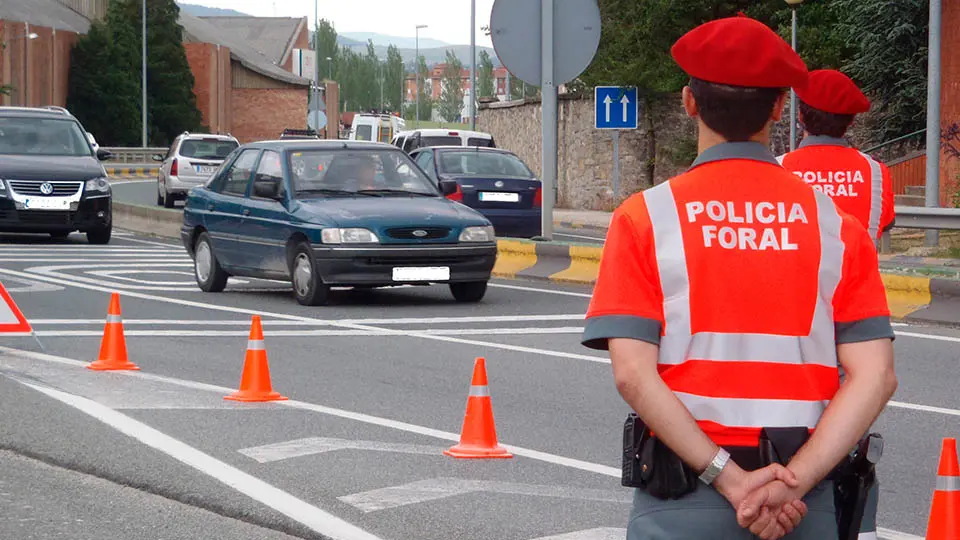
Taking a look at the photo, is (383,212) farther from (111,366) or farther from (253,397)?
(253,397)

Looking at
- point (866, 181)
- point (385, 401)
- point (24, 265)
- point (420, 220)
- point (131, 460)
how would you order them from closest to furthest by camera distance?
point (866, 181), point (131, 460), point (385, 401), point (420, 220), point (24, 265)

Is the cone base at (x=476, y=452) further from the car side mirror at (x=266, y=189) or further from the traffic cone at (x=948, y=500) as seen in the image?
the car side mirror at (x=266, y=189)

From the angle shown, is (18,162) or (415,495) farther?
(18,162)

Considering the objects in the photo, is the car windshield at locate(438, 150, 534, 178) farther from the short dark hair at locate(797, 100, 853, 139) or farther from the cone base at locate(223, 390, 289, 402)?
the short dark hair at locate(797, 100, 853, 139)

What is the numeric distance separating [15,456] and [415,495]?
87.5 inches

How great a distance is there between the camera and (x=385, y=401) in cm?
1006

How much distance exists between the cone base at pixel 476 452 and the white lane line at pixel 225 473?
40.3 inches

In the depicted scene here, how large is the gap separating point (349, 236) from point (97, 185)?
1048cm

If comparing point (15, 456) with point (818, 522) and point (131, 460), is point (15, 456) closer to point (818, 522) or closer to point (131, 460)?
point (131, 460)

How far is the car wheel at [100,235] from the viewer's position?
25875 mm

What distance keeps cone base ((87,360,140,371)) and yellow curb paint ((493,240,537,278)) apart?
9008 mm

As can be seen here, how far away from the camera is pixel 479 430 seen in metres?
8.14

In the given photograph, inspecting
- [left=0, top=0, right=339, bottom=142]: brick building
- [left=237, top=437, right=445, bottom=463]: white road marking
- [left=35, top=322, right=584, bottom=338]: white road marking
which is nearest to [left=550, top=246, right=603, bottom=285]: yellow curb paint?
[left=35, top=322, right=584, bottom=338]: white road marking

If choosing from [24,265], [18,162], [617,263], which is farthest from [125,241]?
[617,263]
